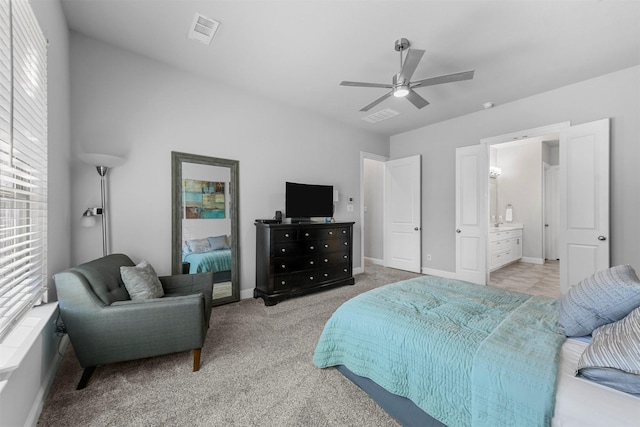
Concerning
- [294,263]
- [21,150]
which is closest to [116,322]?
[21,150]

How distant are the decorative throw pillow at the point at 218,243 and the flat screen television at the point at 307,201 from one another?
949mm

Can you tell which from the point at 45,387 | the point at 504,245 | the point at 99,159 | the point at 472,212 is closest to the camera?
the point at 45,387

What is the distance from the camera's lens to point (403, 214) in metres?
5.38

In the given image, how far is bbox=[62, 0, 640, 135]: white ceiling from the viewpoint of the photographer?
215 centimetres

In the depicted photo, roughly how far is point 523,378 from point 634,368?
1.16 feet

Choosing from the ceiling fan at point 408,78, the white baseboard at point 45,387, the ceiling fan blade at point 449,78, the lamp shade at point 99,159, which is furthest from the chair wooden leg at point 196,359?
the ceiling fan blade at point 449,78

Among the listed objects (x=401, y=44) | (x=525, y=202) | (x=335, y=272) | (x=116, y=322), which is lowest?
(x=335, y=272)

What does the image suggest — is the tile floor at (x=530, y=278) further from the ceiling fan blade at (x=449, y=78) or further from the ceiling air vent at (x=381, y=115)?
the ceiling fan blade at (x=449, y=78)

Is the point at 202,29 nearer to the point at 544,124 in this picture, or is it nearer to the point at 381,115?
the point at 381,115

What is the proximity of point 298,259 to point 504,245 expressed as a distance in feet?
15.3

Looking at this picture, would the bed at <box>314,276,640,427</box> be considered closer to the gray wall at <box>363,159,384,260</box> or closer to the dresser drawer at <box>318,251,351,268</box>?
the dresser drawer at <box>318,251,351,268</box>

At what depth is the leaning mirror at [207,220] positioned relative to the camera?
306 centimetres

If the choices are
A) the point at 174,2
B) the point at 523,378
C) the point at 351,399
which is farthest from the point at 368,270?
the point at 174,2

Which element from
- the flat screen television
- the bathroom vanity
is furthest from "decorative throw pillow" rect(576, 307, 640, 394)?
the bathroom vanity
